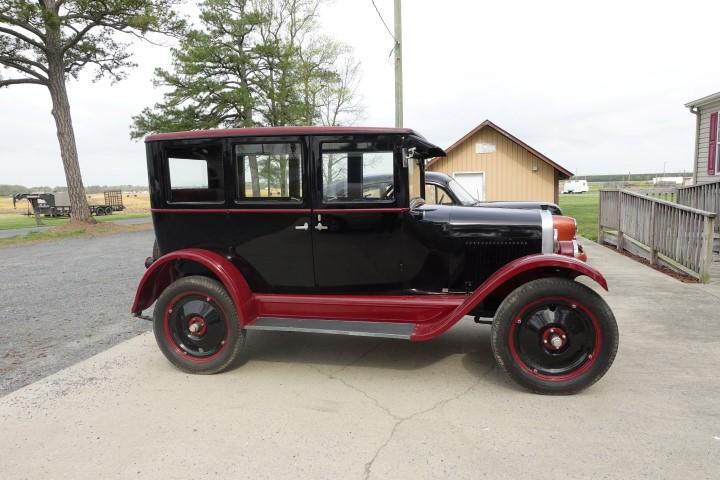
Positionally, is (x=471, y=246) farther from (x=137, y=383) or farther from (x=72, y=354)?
(x=72, y=354)

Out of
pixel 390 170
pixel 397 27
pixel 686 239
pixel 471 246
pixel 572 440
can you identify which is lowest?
pixel 572 440

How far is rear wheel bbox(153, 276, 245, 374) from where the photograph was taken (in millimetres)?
3641

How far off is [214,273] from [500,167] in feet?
48.4

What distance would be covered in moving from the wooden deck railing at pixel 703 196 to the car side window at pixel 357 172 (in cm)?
845

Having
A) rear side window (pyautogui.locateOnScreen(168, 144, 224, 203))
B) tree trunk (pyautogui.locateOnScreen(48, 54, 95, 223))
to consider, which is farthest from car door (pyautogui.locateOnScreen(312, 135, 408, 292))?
tree trunk (pyautogui.locateOnScreen(48, 54, 95, 223))

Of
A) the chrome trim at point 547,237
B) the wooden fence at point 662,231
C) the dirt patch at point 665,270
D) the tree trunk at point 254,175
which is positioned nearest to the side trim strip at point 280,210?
the tree trunk at point 254,175

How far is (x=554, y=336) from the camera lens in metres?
3.19

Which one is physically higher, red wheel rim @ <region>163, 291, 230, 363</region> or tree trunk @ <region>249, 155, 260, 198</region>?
tree trunk @ <region>249, 155, 260, 198</region>

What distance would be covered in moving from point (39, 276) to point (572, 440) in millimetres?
9407

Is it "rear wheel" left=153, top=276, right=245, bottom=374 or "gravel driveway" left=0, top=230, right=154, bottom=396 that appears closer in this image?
"rear wheel" left=153, top=276, right=245, bottom=374

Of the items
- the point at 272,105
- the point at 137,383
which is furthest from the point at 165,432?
the point at 272,105

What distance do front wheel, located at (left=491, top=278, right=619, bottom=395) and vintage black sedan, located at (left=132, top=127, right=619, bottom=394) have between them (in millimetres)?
88

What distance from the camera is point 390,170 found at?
3.47m

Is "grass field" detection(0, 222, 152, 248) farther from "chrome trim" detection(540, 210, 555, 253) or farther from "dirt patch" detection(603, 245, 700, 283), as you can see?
"dirt patch" detection(603, 245, 700, 283)
